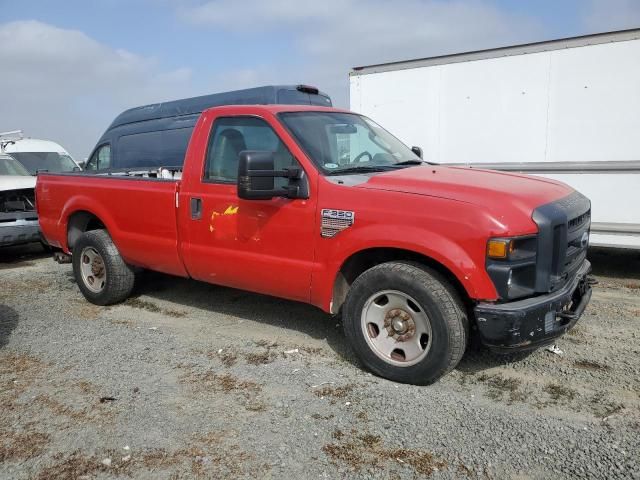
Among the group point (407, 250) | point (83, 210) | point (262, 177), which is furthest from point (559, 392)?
point (83, 210)

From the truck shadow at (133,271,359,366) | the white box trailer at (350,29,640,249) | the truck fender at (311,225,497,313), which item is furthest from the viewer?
the white box trailer at (350,29,640,249)

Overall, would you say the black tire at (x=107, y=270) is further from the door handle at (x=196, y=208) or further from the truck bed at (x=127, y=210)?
the door handle at (x=196, y=208)

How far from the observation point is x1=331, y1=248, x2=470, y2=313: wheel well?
3662mm

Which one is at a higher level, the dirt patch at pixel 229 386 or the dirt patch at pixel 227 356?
the dirt patch at pixel 227 356

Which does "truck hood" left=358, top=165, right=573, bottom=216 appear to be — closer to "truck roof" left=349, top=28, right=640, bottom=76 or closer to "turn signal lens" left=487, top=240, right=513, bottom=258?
"turn signal lens" left=487, top=240, right=513, bottom=258

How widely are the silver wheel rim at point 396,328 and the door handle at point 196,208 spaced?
5.61 ft

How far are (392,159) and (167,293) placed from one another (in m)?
3.14

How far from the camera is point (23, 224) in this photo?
26.8 ft

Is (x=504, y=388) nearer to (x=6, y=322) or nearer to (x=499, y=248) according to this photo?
(x=499, y=248)

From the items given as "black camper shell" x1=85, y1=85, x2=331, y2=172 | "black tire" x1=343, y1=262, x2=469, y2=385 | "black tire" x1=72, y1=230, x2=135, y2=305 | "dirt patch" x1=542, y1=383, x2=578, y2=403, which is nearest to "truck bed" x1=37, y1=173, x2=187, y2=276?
"black tire" x1=72, y1=230, x2=135, y2=305

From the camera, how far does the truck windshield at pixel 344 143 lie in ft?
13.8

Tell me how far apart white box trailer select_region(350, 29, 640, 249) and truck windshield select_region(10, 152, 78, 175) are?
739 centimetres

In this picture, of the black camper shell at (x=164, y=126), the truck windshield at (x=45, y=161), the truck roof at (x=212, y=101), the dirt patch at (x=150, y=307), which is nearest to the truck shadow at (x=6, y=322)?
the dirt patch at (x=150, y=307)

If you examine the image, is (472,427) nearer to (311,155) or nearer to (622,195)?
(311,155)
